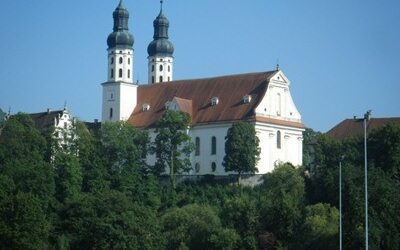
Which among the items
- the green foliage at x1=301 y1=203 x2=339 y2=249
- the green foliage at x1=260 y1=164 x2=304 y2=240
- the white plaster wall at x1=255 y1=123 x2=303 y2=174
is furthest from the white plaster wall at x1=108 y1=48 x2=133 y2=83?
the green foliage at x1=301 y1=203 x2=339 y2=249

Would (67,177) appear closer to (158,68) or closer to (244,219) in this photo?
(244,219)

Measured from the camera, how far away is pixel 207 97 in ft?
354

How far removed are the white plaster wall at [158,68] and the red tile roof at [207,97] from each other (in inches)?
245

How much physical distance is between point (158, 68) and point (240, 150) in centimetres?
2535

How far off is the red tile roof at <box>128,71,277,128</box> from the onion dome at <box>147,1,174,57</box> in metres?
7.22

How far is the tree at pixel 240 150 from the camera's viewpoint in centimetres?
9806

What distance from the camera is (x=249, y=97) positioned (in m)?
104

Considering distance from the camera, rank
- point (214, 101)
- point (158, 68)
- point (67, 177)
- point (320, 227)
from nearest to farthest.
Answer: point (320, 227) → point (67, 177) → point (214, 101) → point (158, 68)

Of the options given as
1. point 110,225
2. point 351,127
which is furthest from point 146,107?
point 110,225

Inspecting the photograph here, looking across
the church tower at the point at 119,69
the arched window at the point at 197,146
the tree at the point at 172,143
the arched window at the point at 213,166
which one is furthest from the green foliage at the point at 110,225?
the church tower at the point at 119,69

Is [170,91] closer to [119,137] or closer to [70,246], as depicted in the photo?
[119,137]

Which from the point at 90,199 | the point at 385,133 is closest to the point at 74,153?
the point at 90,199

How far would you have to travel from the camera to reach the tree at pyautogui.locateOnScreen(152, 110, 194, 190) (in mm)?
101312

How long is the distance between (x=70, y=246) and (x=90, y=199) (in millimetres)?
4371
